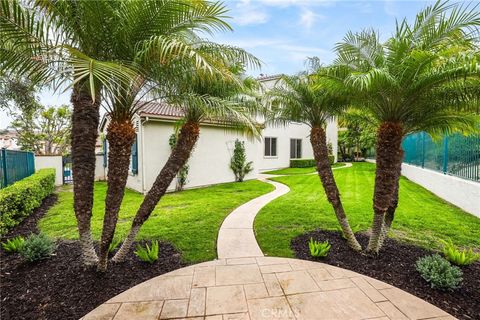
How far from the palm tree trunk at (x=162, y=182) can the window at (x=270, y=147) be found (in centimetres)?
1549

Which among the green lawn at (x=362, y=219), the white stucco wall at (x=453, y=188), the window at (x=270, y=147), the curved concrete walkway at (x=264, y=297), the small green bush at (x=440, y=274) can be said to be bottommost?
the curved concrete walkway at (x=264, y=297)

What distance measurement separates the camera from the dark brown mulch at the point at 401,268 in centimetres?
348

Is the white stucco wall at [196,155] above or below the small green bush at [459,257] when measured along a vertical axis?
above

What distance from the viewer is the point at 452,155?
9.13 m

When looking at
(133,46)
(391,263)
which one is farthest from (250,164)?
(133,46)

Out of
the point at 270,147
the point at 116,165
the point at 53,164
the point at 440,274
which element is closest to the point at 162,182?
the point at 116,165

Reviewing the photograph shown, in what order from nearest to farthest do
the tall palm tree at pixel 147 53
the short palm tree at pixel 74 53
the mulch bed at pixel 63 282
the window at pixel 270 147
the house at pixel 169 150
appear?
the short palm tree at pixel 74 53 < the tall palm tree at pixel 147 53 < the mulch bed at pixel 63 282 < the house at pixel 169 150 < the window at pixel 270 147

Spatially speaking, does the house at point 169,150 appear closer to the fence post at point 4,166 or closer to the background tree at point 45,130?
the fence post at point 4,166

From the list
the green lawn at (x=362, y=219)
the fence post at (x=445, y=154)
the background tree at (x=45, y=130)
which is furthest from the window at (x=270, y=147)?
the background tree at (x=45, y=130)

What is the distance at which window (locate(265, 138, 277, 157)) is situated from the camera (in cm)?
2030

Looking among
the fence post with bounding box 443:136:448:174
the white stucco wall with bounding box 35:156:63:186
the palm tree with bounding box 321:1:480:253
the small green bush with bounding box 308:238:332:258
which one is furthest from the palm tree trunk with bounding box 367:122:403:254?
the white stucco wall with bounding box 35:156:63:186

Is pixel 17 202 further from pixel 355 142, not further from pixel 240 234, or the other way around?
pixel 355 142

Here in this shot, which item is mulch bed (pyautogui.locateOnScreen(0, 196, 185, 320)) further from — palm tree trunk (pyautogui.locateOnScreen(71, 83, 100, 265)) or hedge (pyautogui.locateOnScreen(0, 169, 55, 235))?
hedge (pyautogui.locateOnScreen(0, 169, 55, 235))

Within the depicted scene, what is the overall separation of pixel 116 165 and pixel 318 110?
412 centimetres
